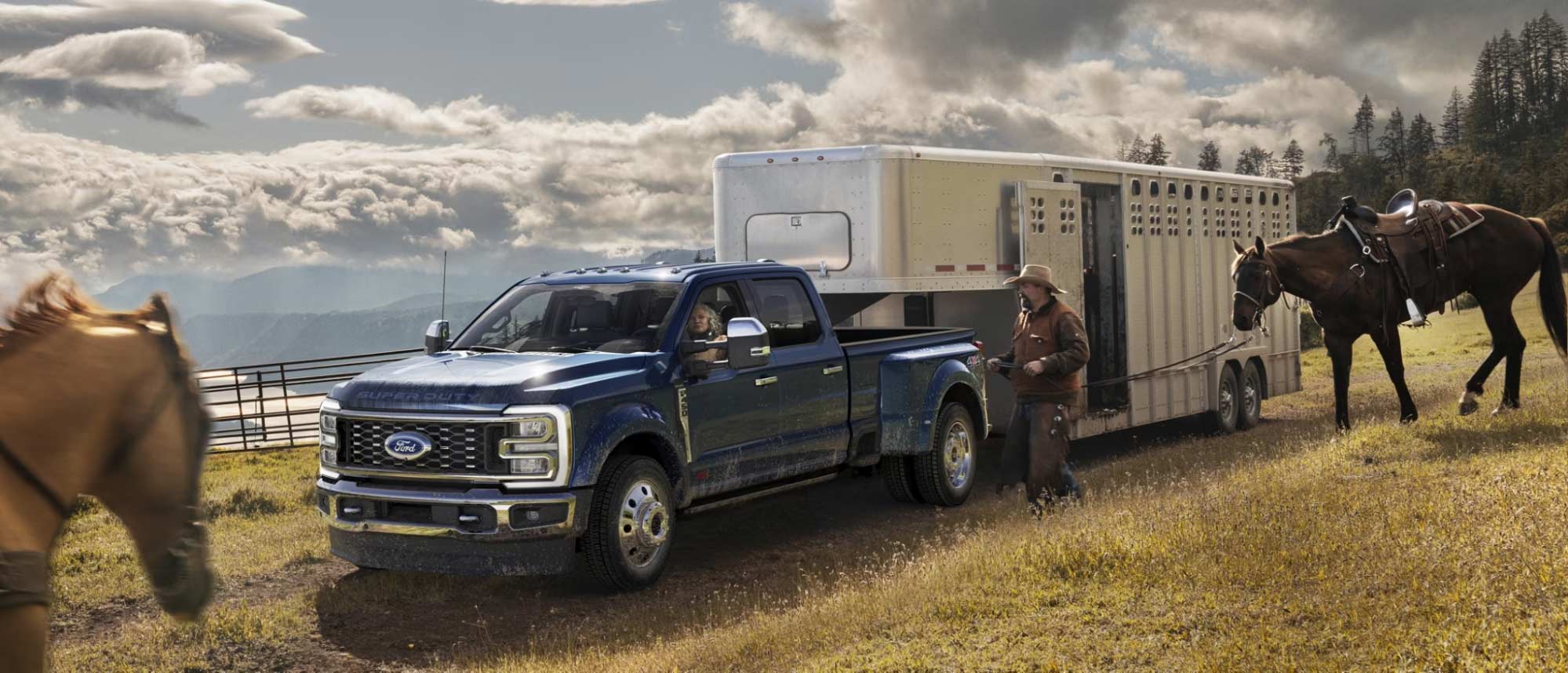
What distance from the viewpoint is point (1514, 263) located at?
1559 centimetres

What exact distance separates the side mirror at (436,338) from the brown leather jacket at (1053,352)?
4.22m

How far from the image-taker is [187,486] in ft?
12.2

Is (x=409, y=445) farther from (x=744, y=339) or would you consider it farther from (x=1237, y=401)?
(x=1237, y=401)

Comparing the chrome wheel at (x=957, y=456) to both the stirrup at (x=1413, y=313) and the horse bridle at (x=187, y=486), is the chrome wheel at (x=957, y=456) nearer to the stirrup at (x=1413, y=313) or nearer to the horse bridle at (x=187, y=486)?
the stirrup at (x=1413, y=313)

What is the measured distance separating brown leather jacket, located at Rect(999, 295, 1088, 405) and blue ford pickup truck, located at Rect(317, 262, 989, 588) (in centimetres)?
123

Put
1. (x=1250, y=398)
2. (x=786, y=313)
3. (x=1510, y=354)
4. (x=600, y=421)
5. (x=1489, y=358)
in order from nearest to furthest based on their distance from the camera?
(x=600, y=421) → (x=786, y=313) → (x=1510, y=354) → (x=1489, y=358) → (x=1250, y=398)

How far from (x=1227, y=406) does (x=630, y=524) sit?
37.3ft

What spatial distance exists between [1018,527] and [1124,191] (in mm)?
7191

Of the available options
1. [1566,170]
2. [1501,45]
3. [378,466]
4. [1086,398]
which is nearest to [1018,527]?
[378,466]

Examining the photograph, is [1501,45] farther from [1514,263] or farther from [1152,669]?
[1152,669]

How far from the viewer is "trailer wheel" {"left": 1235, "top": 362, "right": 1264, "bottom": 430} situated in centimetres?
1859

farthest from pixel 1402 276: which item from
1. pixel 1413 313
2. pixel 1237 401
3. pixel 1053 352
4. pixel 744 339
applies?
pixel 744 339

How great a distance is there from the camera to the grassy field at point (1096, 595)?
245 inches

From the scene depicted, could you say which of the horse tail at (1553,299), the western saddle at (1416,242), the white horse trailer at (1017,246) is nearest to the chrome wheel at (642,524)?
the white horse trailer at (1017,246)
